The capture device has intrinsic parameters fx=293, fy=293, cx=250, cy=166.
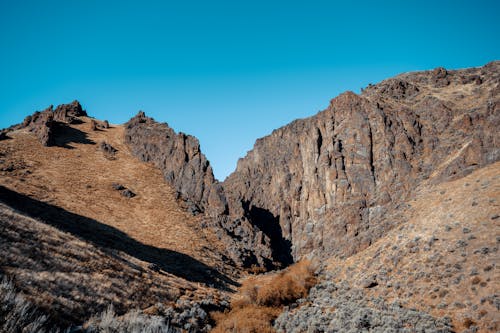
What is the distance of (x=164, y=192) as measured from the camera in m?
56.7

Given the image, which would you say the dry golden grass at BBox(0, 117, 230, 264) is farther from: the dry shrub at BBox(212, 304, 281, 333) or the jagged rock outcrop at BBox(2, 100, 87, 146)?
the dry shrub at BBox(212, 304, 281, 333)

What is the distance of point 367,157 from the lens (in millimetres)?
46406

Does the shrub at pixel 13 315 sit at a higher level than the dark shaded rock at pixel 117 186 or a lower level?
lower

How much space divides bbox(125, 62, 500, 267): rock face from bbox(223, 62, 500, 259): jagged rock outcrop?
0.16 meters

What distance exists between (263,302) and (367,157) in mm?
29179

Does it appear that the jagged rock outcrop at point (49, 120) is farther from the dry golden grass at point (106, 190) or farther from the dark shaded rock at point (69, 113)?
the dry golden grass at point (106, 190)

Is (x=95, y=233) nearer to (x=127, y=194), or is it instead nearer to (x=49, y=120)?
(x=127, y=194)

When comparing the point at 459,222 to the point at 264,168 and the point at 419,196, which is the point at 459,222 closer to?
the point at 419,196

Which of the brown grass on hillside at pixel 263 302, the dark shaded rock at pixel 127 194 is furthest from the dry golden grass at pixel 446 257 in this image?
the dark shaded rock at pixel 127 194

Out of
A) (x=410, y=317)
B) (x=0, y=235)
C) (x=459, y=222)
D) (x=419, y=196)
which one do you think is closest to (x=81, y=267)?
(x=0, y=235)

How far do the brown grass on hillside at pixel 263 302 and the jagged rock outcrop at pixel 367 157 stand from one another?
775 cm

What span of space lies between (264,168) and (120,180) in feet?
97.5

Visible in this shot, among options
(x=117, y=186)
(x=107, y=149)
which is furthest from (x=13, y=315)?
(x=107, y=149)

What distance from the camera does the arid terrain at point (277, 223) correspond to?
20078 mm
